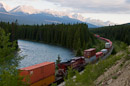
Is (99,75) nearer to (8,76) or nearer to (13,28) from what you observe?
(8,76)

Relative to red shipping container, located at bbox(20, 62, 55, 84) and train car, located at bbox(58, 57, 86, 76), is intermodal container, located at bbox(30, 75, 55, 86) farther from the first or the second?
train car, located at bbox(58, 57, 86, 76)

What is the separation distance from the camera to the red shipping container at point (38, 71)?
78.6ft

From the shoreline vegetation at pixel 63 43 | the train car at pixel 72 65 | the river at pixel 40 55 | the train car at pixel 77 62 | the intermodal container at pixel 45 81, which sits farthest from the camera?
the river at pixel 40 55

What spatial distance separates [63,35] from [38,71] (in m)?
88.0

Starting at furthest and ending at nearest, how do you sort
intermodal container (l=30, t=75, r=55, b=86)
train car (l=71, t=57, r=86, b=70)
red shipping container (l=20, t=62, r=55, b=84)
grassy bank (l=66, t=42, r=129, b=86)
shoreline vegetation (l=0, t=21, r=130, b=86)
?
train car (l=71, t=57, r=86, b=70), intermodal container (l=30, t=75, r=55, b=86), red shipping container (l=20, t=62, r=55, b=84), grassy bank (l=66, t=42, r=129, b=86), shoreline vegetation (l=0, t=21, r=130, b=86)

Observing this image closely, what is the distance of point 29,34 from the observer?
499ft

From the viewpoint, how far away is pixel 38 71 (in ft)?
86.4

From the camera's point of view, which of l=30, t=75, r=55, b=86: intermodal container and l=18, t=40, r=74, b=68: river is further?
l=18, t=40, r=74, b=68: river

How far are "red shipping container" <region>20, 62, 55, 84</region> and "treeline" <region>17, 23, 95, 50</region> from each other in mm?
50797

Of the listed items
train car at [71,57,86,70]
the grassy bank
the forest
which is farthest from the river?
the grassy bank

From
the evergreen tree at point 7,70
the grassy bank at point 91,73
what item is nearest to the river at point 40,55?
the grassy bank at point 91,73

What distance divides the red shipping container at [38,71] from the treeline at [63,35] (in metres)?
50.8

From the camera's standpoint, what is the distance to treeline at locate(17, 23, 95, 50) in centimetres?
9651

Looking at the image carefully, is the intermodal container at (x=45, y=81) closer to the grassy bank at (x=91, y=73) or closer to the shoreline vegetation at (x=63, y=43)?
the shoreline vegetation at (x=63, y=43)
